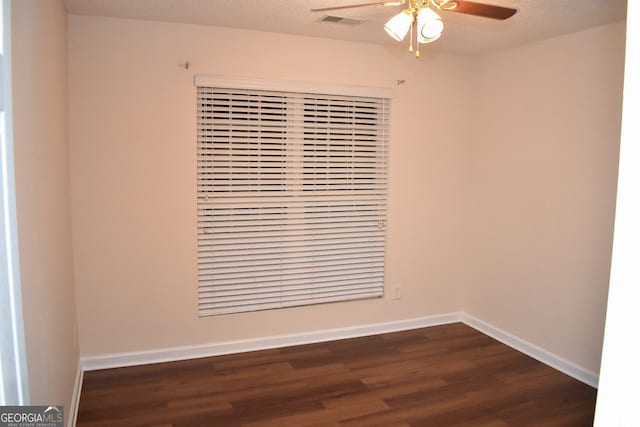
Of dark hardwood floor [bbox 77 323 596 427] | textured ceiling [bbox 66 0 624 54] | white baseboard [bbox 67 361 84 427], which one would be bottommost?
dark hardwood floor [bbox 77 323 596 427]

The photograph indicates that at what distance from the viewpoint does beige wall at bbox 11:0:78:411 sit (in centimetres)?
163

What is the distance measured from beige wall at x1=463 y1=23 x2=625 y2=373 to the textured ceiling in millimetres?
305

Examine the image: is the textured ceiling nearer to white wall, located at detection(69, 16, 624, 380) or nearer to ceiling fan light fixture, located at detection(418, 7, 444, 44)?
white wall, located at detection(69, 16, 624, 380)

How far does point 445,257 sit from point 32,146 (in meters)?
3.68

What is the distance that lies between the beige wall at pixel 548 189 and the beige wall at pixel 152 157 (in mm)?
950

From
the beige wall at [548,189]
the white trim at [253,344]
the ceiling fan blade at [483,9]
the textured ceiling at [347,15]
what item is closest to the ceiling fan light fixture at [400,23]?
the ceiling fan blade at [483,9]

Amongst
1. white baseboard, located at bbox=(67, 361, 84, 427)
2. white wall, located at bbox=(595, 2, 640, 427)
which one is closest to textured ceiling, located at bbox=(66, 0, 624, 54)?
white wall, located at bbox=(595, 2, 640, 427)

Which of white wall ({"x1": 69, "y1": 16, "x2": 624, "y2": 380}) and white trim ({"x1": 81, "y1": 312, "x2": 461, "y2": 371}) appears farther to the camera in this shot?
white trim ({"x1": 81, "y1": 312, "x2": 461, "y2": 371})

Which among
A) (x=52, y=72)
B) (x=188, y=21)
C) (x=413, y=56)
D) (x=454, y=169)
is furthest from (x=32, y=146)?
(x=454, y=169)

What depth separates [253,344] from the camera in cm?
389

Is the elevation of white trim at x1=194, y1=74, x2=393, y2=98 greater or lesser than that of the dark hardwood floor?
greater

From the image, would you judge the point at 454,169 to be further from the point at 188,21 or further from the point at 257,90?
the point at 188,21

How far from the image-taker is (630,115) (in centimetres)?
112

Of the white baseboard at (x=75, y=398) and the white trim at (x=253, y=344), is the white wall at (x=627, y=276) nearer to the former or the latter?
the white baseboard at (x=75, y=398)
